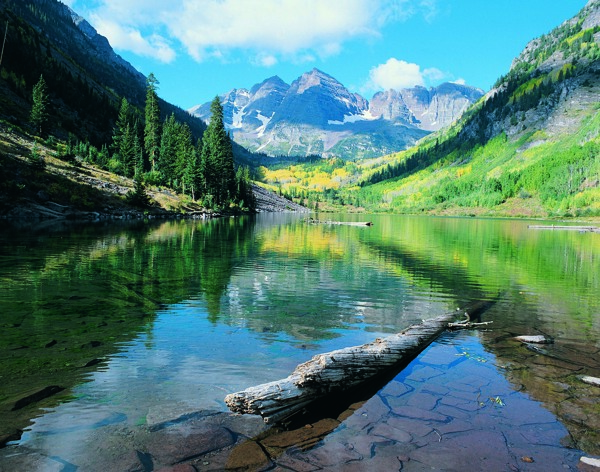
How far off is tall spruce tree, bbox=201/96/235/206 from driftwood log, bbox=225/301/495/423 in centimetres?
10572

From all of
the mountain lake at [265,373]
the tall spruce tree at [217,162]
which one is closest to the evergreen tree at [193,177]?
the tall spruce tree at [217,162]

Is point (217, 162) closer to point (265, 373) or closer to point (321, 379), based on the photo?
point (265, 373)

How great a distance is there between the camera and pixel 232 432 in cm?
866

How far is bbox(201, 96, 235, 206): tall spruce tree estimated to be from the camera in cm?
11534

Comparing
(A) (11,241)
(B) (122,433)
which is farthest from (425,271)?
(A) (11,241)

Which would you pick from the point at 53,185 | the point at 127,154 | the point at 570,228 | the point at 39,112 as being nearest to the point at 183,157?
the point at 127,154

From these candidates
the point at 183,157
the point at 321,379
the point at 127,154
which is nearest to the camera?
the point at 321,379

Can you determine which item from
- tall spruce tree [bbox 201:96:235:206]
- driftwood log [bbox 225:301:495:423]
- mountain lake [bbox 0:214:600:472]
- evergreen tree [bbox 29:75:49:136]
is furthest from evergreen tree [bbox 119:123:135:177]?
driftwood log [bbox 225:301:495:423]

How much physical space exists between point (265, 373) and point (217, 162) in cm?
11519

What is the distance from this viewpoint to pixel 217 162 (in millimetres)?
121062

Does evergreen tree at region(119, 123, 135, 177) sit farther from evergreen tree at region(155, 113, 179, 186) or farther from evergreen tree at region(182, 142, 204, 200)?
evergreen tree at region(182, 142, 204, 200)

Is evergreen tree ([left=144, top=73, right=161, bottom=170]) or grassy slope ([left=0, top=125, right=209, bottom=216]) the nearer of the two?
grassy slope ([left=0, top=125, right=209, bottom=216])

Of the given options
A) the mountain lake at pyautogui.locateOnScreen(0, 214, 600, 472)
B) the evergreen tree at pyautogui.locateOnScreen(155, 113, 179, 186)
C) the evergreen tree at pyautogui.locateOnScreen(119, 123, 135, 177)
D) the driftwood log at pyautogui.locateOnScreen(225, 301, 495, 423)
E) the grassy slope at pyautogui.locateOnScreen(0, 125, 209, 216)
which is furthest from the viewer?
the evergreen tree at pyautogui.locateOnScreen(155, 113, 179, 186)

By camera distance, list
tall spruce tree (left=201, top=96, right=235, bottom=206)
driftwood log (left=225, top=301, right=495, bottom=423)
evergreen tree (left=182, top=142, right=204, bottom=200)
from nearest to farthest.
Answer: driftwood log (left=225, top=301, right=495, bottom=423), evergreen tree (left=182, top=142, right=204, bottom=200), tall spruce tree (left=201, top=96, right=235, bottom=206)
